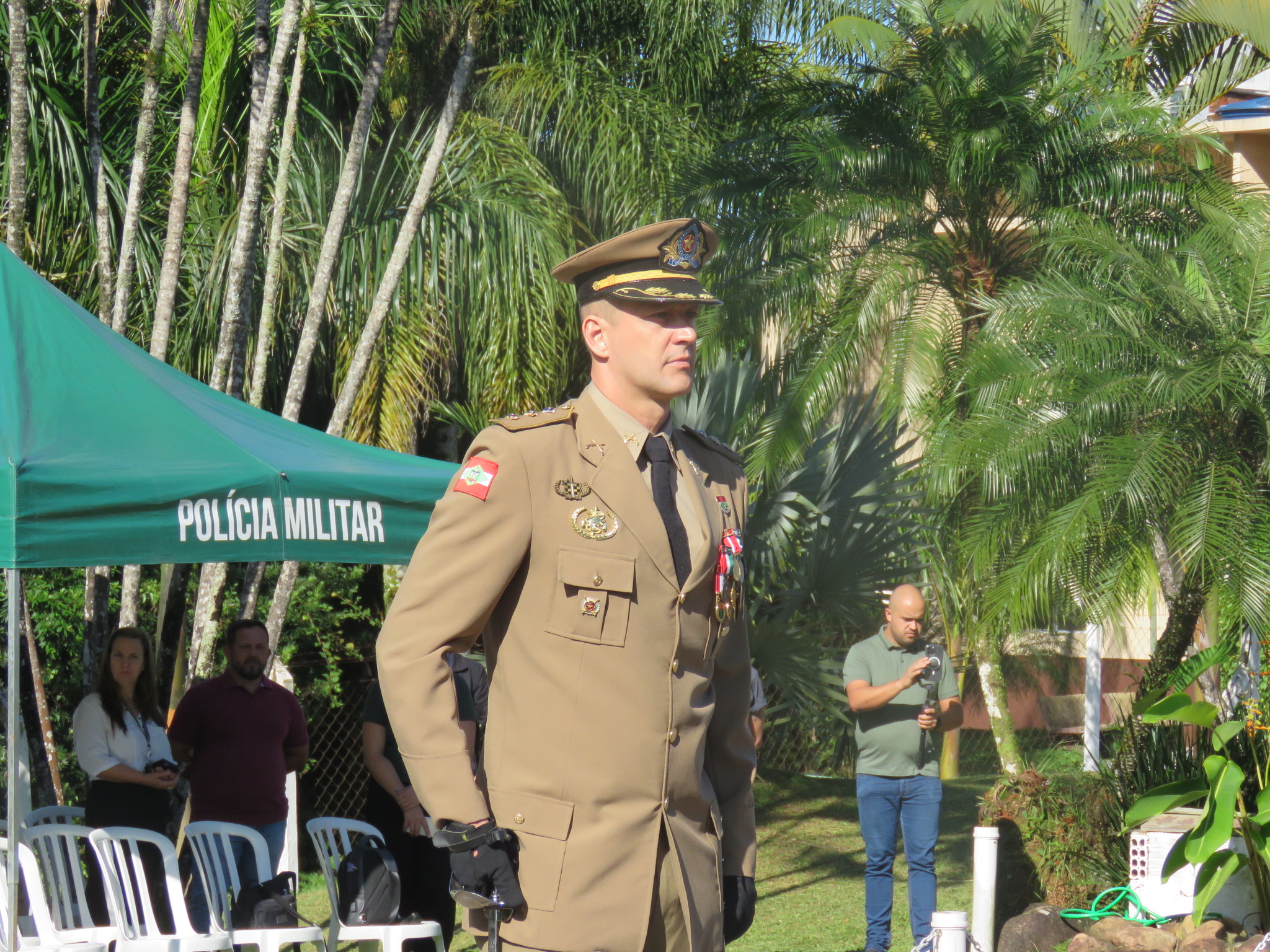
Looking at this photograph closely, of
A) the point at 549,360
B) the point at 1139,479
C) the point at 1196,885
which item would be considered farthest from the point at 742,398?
the point at 1196,885

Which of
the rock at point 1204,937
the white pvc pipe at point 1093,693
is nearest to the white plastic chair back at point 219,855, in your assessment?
the rock at point 1204,937

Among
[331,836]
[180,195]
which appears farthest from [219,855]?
[180,195]

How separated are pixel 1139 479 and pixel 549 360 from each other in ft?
17.7

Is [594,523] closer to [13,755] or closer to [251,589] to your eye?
[13,755]

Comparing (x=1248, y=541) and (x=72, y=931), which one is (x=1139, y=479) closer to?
(x=1248, y=541)

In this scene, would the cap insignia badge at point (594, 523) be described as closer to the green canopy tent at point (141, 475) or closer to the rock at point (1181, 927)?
the green canopy tent at point (141, 475)

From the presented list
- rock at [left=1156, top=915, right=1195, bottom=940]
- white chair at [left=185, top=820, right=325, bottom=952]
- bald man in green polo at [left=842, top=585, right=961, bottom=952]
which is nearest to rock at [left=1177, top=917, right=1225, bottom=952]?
rock at [left=1156, top=915, right=1195, bottom=940]

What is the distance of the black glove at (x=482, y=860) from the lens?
237 cm

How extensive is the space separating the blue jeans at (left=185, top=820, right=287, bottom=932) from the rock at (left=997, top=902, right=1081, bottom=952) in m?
3.58

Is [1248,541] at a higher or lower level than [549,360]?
lower

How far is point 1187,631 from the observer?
8375 millimetres

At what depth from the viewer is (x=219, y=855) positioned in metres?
6.21

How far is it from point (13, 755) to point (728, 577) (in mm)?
3088

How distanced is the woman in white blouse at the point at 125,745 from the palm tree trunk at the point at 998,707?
593 cm
